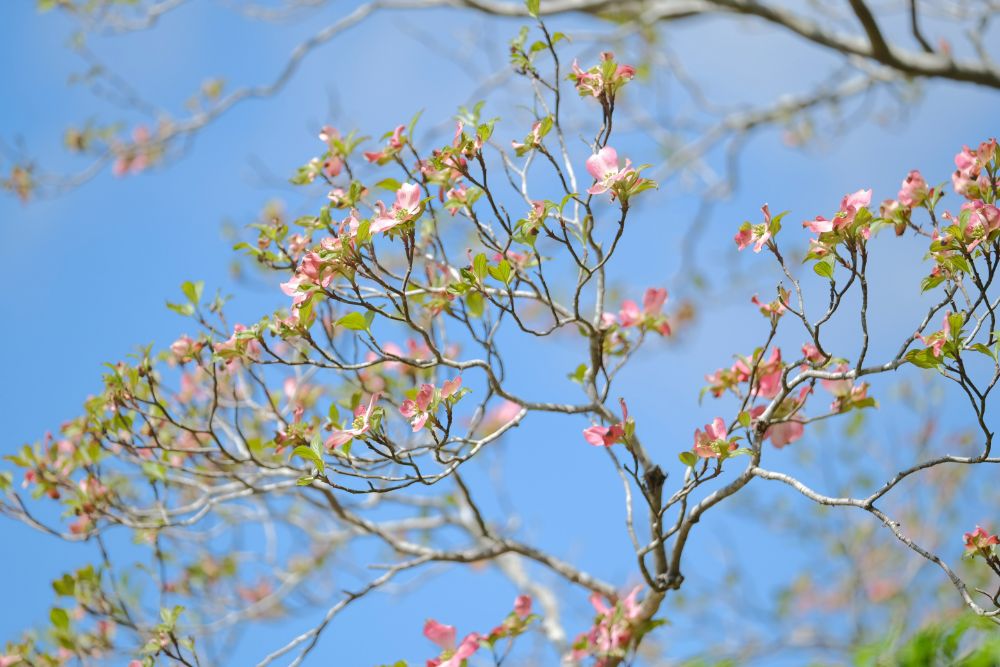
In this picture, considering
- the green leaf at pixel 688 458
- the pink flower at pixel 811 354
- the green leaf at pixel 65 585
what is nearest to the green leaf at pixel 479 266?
the green leaf at pixel 688 458

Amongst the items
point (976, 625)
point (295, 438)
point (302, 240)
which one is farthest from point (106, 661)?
point (976, 625)

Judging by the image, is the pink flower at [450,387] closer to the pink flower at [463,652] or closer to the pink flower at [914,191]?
the pink flower at [463,652]

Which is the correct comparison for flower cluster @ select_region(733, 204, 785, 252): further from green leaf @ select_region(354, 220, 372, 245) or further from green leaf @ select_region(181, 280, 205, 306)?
green leaf @ select_region(181, 280, 205, 306)

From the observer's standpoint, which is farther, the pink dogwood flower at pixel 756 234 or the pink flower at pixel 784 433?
the pink flower at pixel 784 433

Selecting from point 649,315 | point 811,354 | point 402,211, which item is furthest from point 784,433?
point 402,211

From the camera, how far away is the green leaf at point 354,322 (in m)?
1.67

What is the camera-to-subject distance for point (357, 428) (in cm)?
174

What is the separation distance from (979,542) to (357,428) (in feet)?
3.92

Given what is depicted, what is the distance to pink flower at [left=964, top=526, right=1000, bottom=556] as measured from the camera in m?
1.72

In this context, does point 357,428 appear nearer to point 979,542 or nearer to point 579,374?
point 579,374

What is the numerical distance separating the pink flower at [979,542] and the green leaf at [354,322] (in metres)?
1.21

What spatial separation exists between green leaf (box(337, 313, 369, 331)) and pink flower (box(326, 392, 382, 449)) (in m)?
0.13

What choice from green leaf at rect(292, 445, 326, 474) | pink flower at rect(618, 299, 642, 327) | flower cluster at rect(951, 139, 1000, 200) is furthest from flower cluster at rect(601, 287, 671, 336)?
green leaf at rect(292, 445, 326, 474)

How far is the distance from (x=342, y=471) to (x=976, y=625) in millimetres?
1109
